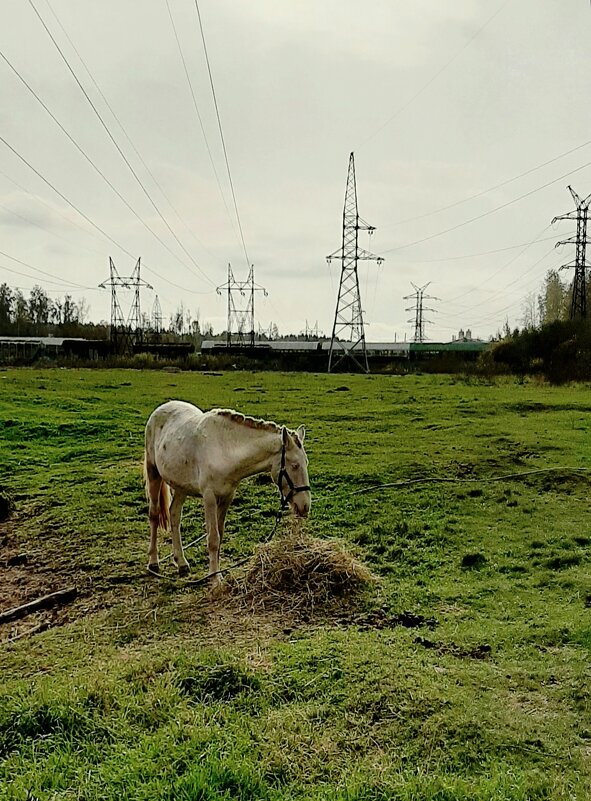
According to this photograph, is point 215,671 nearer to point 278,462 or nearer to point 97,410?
point 278,462

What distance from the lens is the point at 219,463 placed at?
21.1ft

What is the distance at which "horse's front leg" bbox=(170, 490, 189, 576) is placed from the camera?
6.91m

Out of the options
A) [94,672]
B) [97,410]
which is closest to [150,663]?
[94,672]

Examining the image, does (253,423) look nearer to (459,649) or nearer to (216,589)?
(216,589)

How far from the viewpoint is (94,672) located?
14.7ft

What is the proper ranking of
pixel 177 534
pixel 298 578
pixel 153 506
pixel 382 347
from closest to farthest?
pixel 298 578 < pixel 177 534 < pixel 153 506 < pixel 382 347

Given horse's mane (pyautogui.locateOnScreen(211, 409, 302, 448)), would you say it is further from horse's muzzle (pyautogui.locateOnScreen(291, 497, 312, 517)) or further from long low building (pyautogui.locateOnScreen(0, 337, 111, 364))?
long low building (pyautogui.locateOnScreen(0, 337, 111, 364))

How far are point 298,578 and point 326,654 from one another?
4.47ft

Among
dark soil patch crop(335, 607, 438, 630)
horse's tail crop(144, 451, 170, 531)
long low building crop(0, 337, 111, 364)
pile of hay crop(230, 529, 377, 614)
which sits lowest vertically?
dark soil patch crop(335, 607, 438, 630)

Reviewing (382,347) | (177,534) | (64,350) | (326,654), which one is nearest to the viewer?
(326,654)

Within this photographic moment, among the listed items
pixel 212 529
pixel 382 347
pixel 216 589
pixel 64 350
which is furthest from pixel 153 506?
pixel 382 347

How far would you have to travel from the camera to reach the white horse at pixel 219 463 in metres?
6.29

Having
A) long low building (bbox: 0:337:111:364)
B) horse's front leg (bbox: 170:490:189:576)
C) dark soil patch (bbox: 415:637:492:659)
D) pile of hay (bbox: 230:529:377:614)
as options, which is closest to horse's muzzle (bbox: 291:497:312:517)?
pile of hay (bbox: 230:529:377:614)

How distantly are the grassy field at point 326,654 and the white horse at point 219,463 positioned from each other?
60 centimetres
